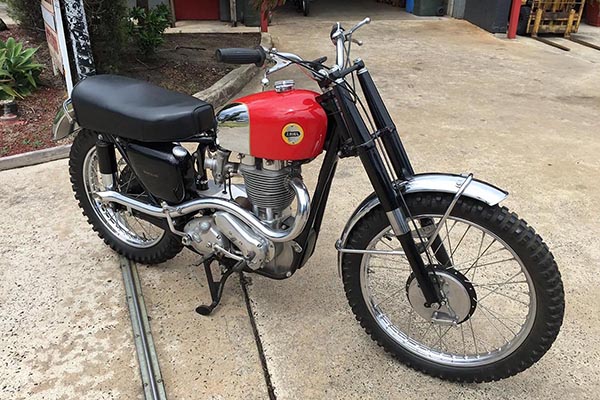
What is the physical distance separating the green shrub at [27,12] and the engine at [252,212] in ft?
14.0

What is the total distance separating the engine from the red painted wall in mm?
6868

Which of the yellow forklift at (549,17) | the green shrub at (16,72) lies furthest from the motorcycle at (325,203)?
the yellow forklift at (549,17)

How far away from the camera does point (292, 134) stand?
1.86 metres

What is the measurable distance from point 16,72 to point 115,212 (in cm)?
281

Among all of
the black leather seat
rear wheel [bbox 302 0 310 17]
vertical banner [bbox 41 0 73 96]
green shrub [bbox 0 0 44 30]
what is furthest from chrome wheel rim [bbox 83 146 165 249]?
rear wheel [bbox 302 0 310 17]

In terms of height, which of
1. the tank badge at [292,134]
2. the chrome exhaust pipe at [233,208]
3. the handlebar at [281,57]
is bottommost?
the chrome exhaust pipe at [233,208]

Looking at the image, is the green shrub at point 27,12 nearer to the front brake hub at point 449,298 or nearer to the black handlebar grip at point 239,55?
the black handlebar grip at point 239,55

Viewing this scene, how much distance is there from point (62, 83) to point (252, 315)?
12.3 feet

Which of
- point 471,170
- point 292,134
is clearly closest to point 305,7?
point 471,170

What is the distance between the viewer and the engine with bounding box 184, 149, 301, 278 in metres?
2.05

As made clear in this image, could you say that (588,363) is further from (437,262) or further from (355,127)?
(355,127)

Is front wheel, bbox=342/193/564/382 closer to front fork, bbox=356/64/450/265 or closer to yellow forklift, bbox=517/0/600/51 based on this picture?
front fork, bbox=356/64/450/265

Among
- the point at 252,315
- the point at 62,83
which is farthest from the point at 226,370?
the point at 62,83

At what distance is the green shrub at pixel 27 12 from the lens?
540cm
